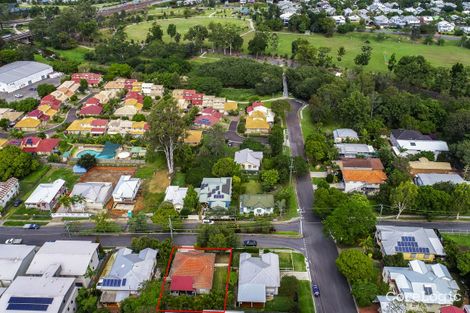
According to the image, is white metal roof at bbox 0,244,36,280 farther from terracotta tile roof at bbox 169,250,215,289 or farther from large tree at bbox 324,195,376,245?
large tree at bbox 324,195,376,245

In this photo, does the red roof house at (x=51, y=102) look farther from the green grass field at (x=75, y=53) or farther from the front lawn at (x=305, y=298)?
the front lawn at (x=305, y=298)

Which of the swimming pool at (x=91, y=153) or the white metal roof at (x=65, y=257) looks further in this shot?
the swimming pool at (x=91, y=153)

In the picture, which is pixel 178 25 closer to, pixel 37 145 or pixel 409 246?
pixel 37 145

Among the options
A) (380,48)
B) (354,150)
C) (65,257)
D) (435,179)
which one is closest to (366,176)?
(354,150)

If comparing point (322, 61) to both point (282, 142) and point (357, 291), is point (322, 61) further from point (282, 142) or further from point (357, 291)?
point (357, 291)

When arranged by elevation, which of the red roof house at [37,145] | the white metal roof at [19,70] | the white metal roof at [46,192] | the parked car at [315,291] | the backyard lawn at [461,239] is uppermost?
the white metal roof at [19,70]

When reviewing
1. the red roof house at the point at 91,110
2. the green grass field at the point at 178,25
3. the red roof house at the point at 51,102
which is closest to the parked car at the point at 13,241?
the red roof house at the point at 91,110

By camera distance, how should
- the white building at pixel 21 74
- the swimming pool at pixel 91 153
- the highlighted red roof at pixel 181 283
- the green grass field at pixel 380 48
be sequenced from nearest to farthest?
the highlighted red roof at pixel 181 283, the swimming pool at pixel 91 153, the white building at pixel 21 74, the green grass field at pixel 380 48
